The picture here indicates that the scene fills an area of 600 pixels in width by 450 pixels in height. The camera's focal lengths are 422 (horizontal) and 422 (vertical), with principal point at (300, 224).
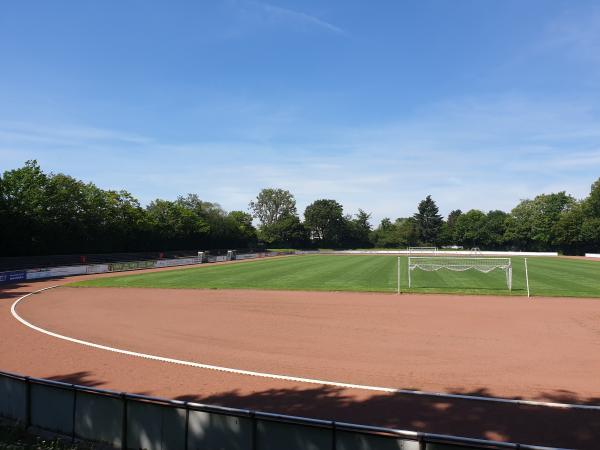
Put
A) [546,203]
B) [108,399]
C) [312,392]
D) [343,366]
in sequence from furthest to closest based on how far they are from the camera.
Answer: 1. [546,203]
2. [343,366]
3. [312,392]
4. [108,399]

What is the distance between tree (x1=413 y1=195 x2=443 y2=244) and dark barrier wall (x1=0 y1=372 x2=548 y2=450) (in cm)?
12378

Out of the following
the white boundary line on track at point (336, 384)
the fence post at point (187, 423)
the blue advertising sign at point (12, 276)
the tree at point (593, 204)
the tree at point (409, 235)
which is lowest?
the white boundary line on track at point (336, 384)

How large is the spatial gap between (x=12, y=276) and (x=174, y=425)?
40415 millimetres

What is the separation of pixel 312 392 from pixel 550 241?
106071 millimetres

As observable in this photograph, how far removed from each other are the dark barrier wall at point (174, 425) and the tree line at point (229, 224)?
47.7 m

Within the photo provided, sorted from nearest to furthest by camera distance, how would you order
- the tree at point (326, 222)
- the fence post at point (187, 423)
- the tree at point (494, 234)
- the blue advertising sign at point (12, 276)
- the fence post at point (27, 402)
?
the fence post at point (187, 423) → the fence post at point (27, 402) → the blue advertising sign at point (12, 276) → the tree at point (494, 234) → the tree at point (326, 222)

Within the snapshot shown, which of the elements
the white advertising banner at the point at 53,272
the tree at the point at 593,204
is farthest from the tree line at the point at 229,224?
the white advertising banner at the point at 53,272

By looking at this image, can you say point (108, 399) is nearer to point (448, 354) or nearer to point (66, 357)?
point (66, 357)

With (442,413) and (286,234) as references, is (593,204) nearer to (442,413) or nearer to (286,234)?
(286,234)

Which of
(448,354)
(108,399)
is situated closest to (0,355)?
(108,399)

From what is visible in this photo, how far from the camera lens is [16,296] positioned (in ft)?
94.8

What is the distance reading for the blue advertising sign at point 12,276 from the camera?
37.8 meters

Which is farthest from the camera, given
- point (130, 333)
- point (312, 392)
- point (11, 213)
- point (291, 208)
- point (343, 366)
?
point (291, 208)

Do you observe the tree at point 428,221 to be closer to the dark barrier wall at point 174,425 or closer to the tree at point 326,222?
the tree at point 326,222
